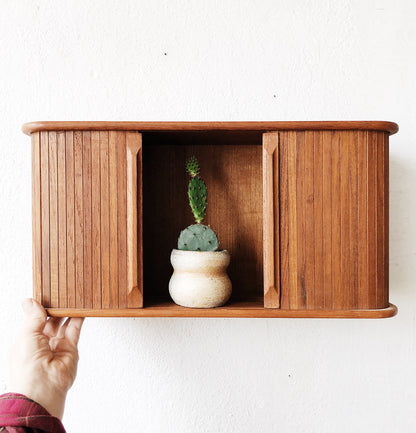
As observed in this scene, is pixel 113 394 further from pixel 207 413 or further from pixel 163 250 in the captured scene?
pixel 163 250

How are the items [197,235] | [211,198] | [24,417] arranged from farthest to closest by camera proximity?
[211,198], [197,235], [24,417]

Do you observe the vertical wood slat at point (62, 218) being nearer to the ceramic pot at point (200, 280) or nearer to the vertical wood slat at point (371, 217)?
the ceramic pot at point (200, 280)

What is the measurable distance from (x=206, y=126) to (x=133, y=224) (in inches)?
8.6

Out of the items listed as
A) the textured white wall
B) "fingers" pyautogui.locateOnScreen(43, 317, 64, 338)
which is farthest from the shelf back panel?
"fingers" pyautogui.locateOnScreen(43, 317, 64, 338)

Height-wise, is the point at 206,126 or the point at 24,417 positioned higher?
the point at 206,126

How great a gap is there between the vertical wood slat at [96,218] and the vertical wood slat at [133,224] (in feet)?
0.17

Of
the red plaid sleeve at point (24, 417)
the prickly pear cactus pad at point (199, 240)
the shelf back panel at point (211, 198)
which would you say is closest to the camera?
the red plaid sleeve at point (24, 417)

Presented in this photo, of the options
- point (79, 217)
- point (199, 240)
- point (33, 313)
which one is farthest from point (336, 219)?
point (33, 313)

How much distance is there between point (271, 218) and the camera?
73 centimetres

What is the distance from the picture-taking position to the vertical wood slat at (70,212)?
2.41 ft

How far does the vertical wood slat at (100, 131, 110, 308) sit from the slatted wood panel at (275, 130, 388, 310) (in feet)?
1.02
